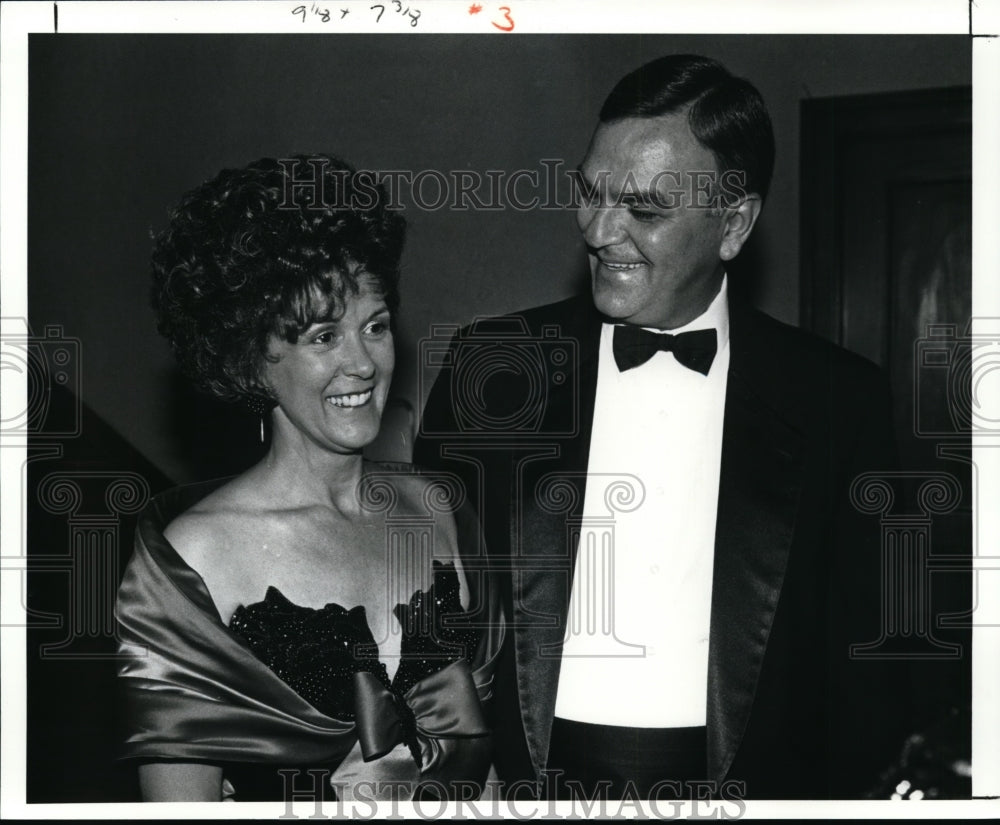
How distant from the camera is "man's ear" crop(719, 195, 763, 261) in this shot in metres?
2.18

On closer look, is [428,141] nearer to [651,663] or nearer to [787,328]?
[787,328]

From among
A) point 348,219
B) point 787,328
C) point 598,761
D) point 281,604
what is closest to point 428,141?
point 348,219

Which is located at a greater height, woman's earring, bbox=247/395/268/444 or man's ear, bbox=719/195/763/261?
man's ear, bbox=719/195/763/261

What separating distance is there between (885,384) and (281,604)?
132 cm

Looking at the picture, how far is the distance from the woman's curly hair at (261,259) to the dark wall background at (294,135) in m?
0.08

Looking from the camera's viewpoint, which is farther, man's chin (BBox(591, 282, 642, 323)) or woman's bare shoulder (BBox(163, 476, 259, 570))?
man's chin (BBox(591, 282, 642, 323))

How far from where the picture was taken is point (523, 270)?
2.25 meters

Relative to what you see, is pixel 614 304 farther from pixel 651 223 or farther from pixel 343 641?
pixel 343 641

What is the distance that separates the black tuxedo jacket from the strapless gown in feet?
0.30

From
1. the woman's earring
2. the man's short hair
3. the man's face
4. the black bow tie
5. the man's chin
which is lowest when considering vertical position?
the woman's earring

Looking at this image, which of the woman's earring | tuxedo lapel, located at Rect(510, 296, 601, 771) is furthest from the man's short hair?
the woman's earring

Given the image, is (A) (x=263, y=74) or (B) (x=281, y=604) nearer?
(B) (x=281, y=604)

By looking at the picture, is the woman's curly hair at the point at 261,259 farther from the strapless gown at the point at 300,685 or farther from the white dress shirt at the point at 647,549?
the white dress shirt at the point at 647,549

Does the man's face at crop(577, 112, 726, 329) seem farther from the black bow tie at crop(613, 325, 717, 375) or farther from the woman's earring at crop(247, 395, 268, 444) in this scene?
the woman's earring at crop(247, 395, 268, 444)
